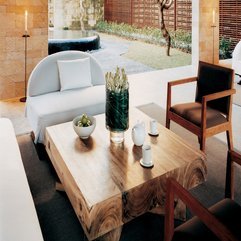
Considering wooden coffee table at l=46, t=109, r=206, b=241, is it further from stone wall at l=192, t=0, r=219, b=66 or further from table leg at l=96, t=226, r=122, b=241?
stone wall at l=192, t=0, r=219, b=66

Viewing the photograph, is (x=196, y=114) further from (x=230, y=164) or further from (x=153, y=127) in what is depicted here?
(x=230, y=164)

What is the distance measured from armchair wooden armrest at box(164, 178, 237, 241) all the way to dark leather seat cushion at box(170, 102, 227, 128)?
51.7 inches

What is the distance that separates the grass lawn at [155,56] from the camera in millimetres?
7395

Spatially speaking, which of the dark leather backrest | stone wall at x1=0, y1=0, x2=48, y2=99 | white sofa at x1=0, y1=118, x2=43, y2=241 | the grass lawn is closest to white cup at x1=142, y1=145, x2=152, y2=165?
white sofa at x1=0, y1=118, x2=43, y2=241

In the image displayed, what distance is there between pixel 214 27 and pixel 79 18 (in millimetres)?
3321

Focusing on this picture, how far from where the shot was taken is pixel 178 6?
746 centimetres

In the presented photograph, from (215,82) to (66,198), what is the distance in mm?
1750

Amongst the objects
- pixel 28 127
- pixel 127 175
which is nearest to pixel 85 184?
pixel 127 175

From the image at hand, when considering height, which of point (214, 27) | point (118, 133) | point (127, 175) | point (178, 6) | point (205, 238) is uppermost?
point (178, 6)

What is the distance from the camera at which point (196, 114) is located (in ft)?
9.01

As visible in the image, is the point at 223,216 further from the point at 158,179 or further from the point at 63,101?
the point at 63,101

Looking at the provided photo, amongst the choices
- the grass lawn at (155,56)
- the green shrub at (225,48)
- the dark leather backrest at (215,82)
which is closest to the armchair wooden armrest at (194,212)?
the dark leather backrest at (215,82)

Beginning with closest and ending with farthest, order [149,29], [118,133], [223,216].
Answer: [223,216] < [118,133] < [149,29]

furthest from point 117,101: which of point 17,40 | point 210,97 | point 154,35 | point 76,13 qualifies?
point 154,35
